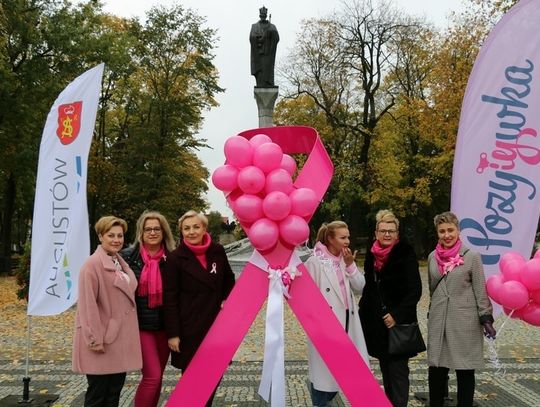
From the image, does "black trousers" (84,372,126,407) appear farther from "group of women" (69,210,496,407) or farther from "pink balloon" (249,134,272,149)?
"pink balloon" (249,134,272,149)

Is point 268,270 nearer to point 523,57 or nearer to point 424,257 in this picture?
point 523,57

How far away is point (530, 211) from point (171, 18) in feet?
84.1

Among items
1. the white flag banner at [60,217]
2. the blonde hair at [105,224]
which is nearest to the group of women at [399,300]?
the blonde hair at [105,224]

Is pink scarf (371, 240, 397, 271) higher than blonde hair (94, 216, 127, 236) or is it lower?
lower

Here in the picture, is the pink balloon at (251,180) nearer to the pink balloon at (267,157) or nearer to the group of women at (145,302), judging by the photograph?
the pink balloon at (267,157)

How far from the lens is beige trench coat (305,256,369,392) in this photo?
454 cm

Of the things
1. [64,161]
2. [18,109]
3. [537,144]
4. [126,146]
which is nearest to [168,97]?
[126,146]

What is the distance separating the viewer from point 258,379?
655 cm

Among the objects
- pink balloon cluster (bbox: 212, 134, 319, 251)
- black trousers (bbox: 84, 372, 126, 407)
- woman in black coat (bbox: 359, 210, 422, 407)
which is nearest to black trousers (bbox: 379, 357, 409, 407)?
woman in black coat (bbox: 359, 210, 422, 407)

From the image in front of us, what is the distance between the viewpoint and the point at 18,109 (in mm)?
21266

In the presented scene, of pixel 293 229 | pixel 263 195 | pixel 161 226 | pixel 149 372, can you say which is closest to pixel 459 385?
pixel 293 229

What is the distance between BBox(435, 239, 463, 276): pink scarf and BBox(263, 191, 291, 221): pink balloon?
1.44 metres

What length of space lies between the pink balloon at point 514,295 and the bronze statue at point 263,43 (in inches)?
377

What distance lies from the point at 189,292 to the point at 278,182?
1090 mm
